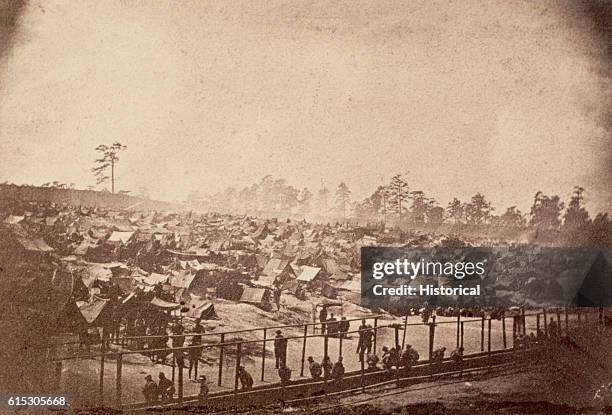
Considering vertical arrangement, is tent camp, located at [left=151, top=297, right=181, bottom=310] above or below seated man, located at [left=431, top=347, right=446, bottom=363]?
above

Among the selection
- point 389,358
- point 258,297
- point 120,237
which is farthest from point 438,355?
point 120,237

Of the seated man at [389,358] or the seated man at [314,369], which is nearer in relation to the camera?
the seated man at [314,369]

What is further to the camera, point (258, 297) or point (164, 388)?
point (258, 297)

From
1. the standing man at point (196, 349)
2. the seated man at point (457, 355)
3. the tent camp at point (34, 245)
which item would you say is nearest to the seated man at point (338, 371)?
the seated man at point (457, 355)

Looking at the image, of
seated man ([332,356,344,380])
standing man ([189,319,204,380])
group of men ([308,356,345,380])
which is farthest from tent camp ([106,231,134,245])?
seated man ([332,356,344,380])

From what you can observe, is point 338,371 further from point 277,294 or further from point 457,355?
point 457,355

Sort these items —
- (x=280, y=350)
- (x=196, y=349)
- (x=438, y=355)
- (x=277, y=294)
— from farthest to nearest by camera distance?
(x=438, y=355)
(x=277, y=294)
(x=280, y=350)
(x=196, y=349)

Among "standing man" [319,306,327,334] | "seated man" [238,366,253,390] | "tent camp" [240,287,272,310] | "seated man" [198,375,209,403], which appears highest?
"tent camp" [240,287,272,310]

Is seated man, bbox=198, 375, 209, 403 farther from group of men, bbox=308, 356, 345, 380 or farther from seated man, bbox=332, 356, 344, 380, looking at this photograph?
seated man, bbox=332, 356, 344, 380

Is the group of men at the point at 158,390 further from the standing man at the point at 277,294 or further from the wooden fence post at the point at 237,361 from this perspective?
the standing man at the point at 277,294
